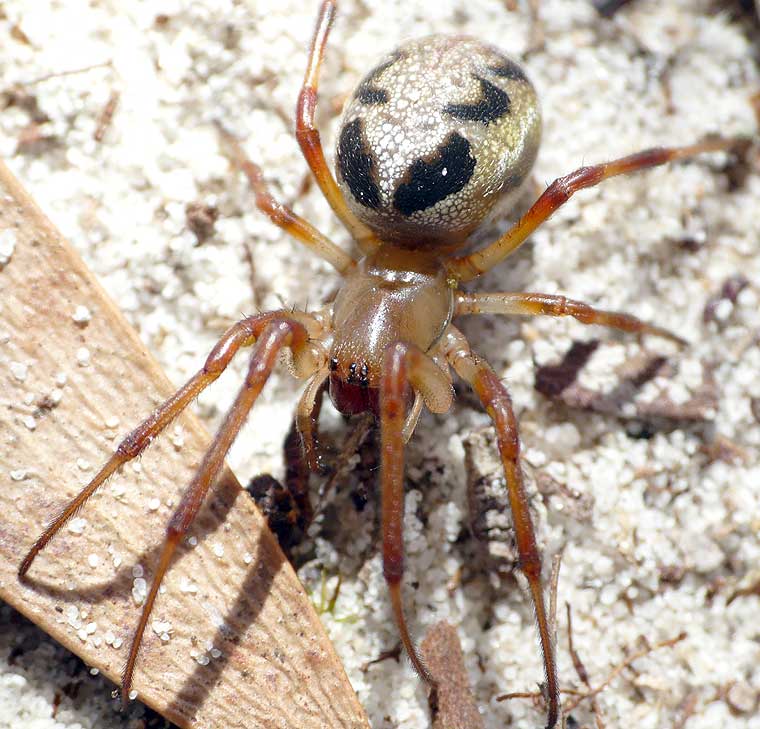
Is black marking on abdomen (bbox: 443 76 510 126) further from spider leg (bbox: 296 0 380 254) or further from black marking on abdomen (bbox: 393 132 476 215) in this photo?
spider leg (bbox: 296 0 380 254)

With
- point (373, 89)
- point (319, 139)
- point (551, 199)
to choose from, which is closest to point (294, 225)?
point (319, 139)

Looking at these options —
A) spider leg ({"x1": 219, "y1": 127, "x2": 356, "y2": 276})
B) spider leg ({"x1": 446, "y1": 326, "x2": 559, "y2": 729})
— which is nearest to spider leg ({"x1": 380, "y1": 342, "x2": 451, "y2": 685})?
spider leg ({"x1": 446, "y1": 326, "x2": 559, "y2": 729})

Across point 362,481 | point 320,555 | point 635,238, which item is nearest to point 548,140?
point 635,238

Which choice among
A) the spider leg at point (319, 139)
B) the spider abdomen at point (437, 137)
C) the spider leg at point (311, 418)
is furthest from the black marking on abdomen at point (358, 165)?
the spider leg at point (311, 418)

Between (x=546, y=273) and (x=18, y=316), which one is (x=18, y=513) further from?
(x=546, y=273)

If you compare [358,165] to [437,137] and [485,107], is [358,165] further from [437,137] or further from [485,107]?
[485,107]

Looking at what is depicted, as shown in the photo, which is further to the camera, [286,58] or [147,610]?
[286,58]
